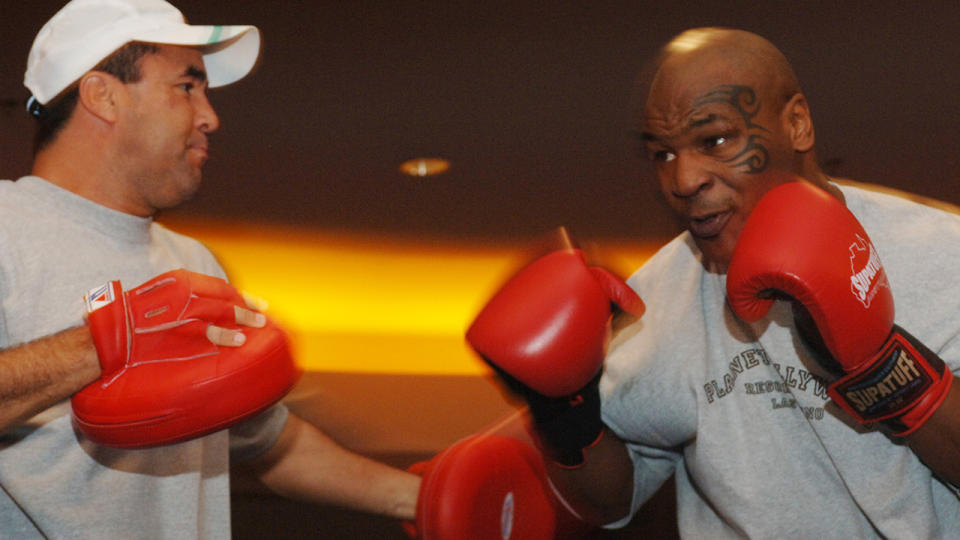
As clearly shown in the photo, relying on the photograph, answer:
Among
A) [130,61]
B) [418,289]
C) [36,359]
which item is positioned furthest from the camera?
[418,289]

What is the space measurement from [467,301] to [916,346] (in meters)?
5.11

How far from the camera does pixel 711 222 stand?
1304 mm

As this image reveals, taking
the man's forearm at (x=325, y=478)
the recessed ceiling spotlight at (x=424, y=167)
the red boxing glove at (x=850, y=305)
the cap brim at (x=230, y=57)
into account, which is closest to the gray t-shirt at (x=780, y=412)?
the red boxing glove at (x=850, y=305)

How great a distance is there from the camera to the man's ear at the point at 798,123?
129 cm

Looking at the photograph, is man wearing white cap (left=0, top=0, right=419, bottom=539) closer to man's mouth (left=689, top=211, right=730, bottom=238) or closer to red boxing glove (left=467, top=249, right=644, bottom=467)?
red boxing glove (left=467, top=249, right=644, bottom=467)

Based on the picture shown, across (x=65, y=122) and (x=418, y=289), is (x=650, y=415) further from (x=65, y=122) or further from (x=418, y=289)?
(x=418, y=289)

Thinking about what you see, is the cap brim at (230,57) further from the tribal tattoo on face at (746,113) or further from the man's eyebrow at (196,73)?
the tribal tattoo on face at (746,113)

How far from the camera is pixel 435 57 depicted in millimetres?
3373

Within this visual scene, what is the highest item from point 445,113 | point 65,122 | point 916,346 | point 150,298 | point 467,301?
point 65,122

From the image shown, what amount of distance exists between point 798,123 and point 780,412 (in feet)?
1.51

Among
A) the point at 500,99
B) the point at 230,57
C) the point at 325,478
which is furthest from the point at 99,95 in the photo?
the point at 500,99

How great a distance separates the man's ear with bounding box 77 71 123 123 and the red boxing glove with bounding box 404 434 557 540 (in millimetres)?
889

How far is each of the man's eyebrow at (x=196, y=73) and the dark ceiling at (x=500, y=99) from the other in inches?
63.3

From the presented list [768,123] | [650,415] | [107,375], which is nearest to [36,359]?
[107,375]
